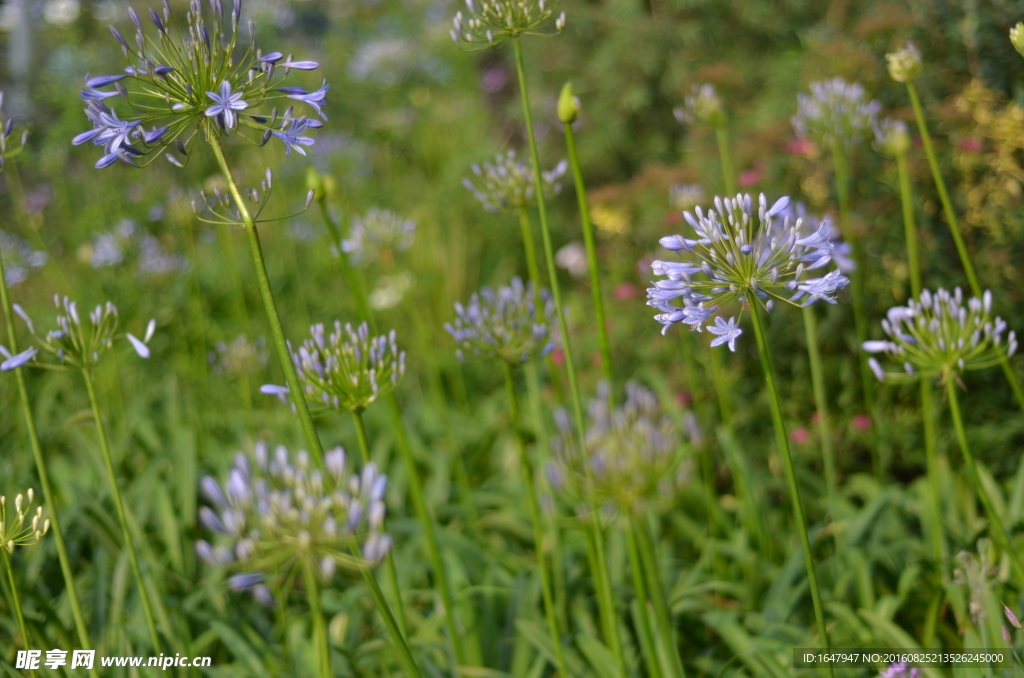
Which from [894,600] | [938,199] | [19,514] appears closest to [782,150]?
[938,199]

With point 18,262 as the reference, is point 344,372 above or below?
below

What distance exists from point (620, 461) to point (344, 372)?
914 millimetres

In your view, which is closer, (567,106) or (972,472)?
(567,106)

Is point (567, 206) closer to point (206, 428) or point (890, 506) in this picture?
point (206, 428)

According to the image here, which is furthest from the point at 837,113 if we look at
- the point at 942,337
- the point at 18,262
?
the point at 18,262

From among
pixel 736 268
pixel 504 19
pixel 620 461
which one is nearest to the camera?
pixel 620 461

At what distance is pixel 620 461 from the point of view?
5.24ft

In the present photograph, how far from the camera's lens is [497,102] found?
10.3 meters

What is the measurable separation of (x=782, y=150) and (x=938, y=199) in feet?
3.16

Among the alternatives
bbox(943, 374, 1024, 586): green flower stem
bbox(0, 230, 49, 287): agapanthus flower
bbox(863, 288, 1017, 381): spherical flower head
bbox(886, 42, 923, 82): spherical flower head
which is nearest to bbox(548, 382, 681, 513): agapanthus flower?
bbox(863, 288, 1017, 381): spherical flower head

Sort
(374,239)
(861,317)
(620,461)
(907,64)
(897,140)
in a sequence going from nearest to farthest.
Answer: (620,461) < (907,64) < (897,140) < (861,317) < (374,239)

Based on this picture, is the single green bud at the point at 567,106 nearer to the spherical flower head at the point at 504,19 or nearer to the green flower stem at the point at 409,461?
the spherical flower head at the point at 504,19

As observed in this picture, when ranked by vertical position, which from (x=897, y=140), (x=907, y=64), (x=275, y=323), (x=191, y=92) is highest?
(x=907, y=64)

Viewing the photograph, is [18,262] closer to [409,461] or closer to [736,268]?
[409,461]
